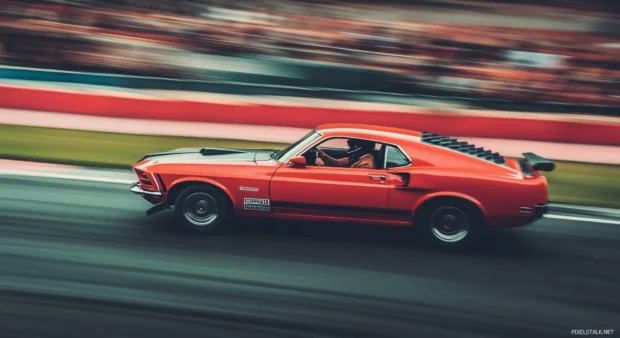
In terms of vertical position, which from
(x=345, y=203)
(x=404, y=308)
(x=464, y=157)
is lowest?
(x=404, y=308)

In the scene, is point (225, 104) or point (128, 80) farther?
point (128, 80)

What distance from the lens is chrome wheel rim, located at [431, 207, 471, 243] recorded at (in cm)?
679

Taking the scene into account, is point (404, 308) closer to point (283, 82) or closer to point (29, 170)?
point (29, 170)

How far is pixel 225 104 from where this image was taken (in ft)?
44.9

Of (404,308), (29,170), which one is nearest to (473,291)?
(404,308)

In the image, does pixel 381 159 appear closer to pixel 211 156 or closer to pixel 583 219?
pixel 211 156

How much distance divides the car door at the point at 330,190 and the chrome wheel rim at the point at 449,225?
1.78 feet

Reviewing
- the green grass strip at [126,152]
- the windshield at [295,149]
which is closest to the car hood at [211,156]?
the windshield at [295,149]

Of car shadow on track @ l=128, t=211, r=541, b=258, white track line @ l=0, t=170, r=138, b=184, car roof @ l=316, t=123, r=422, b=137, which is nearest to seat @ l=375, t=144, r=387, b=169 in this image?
car roof @ l=316, t=123, r=422, b=137

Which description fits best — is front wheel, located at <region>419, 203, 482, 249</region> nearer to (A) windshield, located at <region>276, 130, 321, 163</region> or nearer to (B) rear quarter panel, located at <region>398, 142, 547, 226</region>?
(B) rear quarter panel, located at <region>398, 142, 547, 226</region>

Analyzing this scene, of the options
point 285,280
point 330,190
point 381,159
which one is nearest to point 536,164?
point 381,159

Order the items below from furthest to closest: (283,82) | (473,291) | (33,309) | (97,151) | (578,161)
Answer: (283,82) < (578,161) < (97,151) < (473,291) < (33,309)

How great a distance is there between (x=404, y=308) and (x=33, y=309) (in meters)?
2.88

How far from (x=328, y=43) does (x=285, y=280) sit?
11141 millimetres
